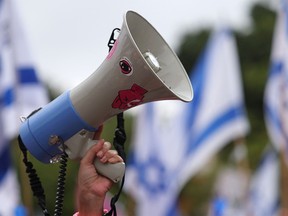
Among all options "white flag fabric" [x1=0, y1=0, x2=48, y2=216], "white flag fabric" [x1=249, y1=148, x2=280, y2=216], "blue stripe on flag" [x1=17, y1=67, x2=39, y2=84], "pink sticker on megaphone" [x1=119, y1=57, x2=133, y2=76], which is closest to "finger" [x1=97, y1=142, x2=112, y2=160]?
"pink sticker on megaphone" [x1=119, y1=57, x2=133, y2=76]

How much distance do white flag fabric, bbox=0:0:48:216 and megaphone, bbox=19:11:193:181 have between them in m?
5.90

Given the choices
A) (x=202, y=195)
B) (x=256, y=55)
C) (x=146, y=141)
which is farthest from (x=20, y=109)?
(x=256, y=55)

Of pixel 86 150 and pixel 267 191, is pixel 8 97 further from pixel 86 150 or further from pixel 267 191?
pixel 267 191

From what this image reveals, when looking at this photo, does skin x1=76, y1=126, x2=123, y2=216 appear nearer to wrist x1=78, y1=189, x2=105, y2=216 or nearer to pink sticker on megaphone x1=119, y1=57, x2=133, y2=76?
wrist x1=78, y1=189, x2=105, y2=216

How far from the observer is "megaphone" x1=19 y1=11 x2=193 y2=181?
3475 millimetres

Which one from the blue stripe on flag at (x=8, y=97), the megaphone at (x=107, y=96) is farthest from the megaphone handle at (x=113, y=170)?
the blue stripe on flag at (x=8, y=97)

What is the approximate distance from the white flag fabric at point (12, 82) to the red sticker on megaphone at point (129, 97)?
600cm

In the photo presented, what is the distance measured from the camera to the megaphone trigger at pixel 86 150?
3.55 m

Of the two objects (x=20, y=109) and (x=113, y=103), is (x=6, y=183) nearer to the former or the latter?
(x=20, y=109)

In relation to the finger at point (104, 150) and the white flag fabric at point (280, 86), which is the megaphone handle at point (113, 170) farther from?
the white flag fabric at point (280, 86)

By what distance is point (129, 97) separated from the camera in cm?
353

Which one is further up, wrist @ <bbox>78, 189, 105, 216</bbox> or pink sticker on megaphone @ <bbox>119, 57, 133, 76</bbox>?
pink sticker on megaphone @ <bbox>119, 57, 133, 76</bbox>

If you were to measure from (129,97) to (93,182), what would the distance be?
300mm

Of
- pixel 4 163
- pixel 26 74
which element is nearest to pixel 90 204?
pixel 4 163
